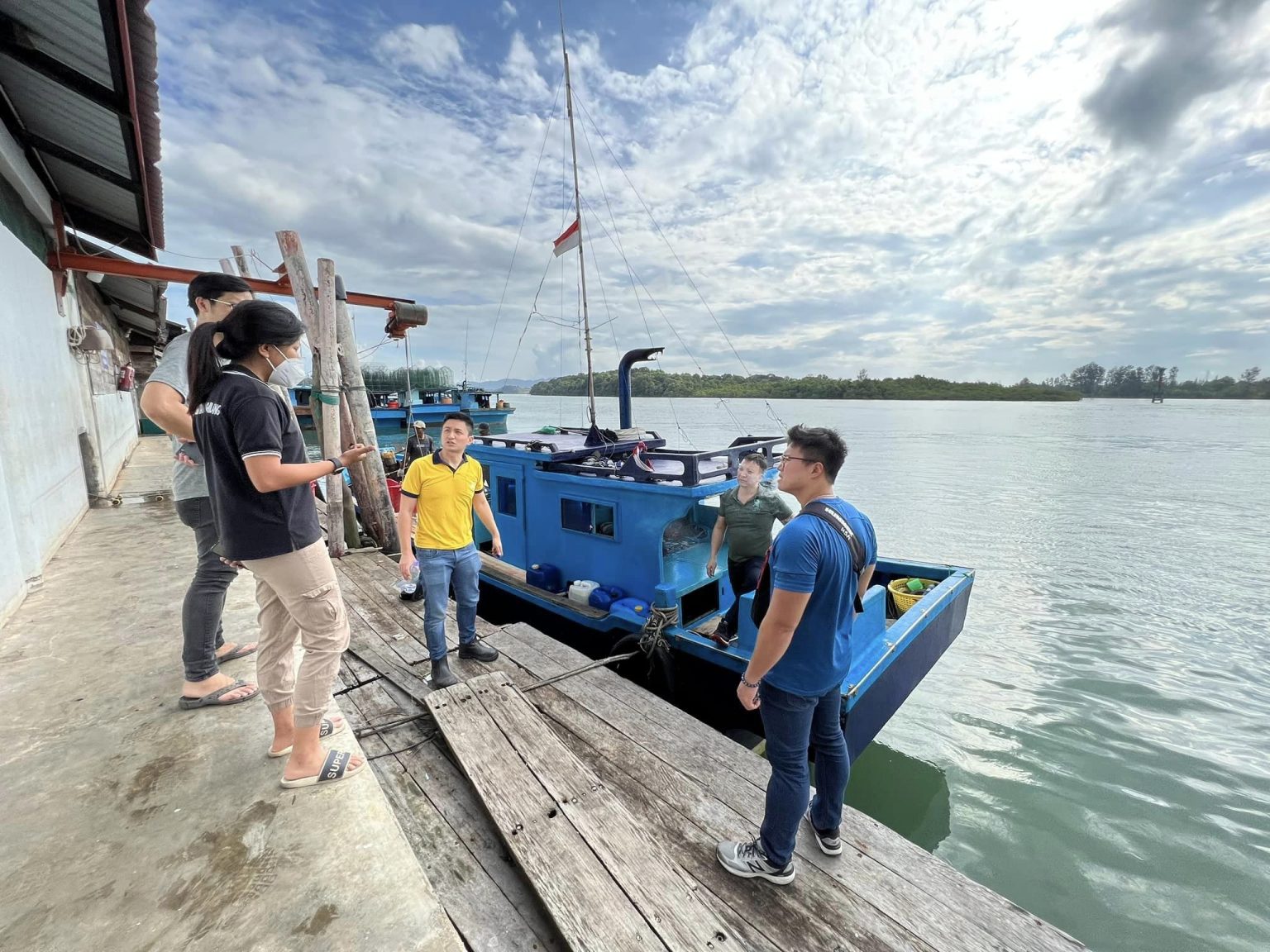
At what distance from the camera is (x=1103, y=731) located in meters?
6.01

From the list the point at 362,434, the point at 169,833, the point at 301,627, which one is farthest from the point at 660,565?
the point at 362,434

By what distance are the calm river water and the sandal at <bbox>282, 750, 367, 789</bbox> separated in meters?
4.55

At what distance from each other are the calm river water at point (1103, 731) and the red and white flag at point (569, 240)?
3518 millimetres

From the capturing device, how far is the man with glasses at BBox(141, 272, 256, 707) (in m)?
2.67

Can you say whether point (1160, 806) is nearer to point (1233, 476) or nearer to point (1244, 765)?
point (1244, 765)

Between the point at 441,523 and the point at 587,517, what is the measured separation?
7.54 feet

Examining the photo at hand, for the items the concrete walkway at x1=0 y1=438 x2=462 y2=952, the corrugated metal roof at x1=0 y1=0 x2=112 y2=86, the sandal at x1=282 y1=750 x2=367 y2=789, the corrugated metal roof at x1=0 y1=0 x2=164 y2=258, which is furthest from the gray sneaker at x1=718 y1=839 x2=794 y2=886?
the corrugated metal roof at x1=0 y1=0 x2=112 y2=86

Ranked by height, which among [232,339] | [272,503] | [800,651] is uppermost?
[232,339]

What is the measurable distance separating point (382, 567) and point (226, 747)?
4.07 meters

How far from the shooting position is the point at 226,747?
2.74 metres

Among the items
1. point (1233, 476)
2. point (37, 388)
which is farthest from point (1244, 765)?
point (1233, 476)

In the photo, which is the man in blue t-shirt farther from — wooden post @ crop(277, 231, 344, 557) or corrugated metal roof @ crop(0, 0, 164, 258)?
wooden post @ crop(277, 231, 344, 557)

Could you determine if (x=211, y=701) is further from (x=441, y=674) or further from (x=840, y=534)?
(x=840, y=534)

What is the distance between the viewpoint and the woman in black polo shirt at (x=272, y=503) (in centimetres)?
211
